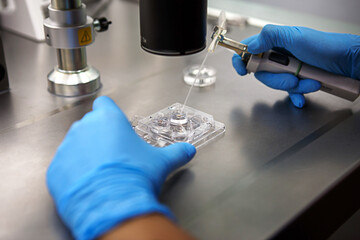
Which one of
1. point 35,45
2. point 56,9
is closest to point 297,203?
point 56,9

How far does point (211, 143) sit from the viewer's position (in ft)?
2.91

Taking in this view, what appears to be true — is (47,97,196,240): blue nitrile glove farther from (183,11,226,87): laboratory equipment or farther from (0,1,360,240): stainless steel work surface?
(183,11,226,87): laboratory equipment

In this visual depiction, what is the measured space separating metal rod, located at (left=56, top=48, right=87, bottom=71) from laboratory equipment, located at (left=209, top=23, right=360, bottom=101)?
0.35m

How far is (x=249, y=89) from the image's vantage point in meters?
1.14

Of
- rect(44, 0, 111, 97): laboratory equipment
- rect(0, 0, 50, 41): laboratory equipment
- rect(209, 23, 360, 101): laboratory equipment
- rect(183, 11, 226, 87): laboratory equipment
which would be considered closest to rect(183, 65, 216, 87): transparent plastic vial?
rect(183, 11, 226, 87): laboratory equipment

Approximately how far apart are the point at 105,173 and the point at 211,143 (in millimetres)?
311

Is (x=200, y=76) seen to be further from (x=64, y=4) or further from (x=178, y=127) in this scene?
(x=64, y=4)

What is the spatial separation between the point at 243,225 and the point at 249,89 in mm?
558

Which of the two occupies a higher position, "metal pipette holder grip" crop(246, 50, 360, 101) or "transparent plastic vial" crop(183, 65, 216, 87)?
"metal pipette holder grip" crop(246, 50, 360, 101)

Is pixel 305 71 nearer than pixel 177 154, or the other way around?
pixel 177 154

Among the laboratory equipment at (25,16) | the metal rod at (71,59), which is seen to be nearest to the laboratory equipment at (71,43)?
the metal rod at (71,59)

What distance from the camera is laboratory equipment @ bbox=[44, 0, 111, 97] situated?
0.98m

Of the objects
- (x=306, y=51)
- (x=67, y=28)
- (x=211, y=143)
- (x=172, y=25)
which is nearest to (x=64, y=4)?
(x=67, y=28)

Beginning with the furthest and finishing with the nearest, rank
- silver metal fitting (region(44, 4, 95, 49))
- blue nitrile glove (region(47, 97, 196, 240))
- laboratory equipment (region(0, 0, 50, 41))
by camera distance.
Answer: laboratory equipment (region(0, 0, 50, 41)) < silver metal fitting (region(44, 4, 95, 49)) < blue nitrile glove (region(47, 97, 196, 240))
